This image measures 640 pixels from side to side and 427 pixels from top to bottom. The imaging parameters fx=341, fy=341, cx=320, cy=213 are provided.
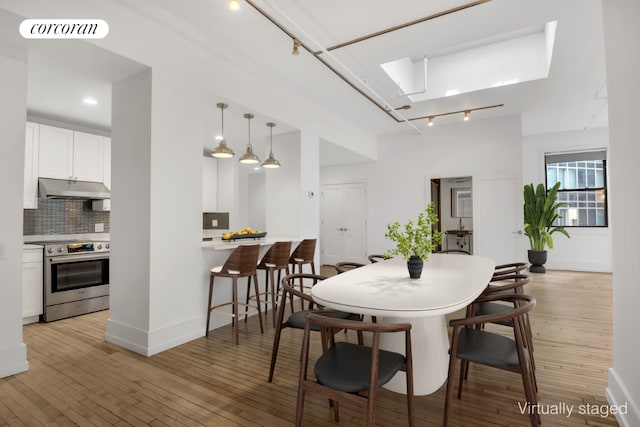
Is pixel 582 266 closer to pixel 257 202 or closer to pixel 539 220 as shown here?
pixel 539 220

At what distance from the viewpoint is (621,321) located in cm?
206

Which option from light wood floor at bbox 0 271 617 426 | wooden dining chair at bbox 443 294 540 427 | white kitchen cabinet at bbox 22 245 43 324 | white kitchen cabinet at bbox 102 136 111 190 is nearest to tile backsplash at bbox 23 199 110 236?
white kitchen cabinet at bbox 102 136 111 190

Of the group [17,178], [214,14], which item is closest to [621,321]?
[214,14]

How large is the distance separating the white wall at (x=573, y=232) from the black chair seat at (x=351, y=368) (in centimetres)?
778

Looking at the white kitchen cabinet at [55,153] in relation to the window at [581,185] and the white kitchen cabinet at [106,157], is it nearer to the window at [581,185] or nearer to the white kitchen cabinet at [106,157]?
the white kitchen cabinet at [106,157]

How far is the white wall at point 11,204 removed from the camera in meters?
2.62

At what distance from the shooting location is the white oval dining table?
1.71m

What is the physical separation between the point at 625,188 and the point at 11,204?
4.23 m

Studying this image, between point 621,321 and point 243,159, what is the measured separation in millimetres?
4069

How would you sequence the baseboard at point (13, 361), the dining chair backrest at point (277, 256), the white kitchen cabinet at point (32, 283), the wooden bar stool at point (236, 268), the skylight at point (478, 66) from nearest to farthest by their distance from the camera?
the baseboard at point (13, 361)
the wooden bar stool at point (236, 268)
the white kitchen cabinet at point (32, 283)
the dining chair backrest at point (277, 256)
the skylight at point (478, 66)

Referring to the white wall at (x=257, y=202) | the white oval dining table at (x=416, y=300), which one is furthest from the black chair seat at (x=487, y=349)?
the white wall at (x=257, y=202)

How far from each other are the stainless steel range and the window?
903cm

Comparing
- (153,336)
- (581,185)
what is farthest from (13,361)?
(581,185)

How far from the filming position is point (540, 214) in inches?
282
